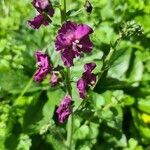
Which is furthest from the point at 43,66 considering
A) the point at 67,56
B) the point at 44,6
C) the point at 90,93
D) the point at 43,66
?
the point at 90,93

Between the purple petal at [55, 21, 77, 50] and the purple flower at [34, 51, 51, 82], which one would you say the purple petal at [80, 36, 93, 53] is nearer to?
the purple petal at [55, 21, 77, 50]

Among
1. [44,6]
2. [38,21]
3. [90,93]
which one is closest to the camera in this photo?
[44,6]

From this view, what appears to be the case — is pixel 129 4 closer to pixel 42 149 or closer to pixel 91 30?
pixel 42 149

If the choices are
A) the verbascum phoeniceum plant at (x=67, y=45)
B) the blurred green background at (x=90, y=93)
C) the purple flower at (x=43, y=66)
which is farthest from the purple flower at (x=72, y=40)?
the blurred green background at (x=90, y=93)

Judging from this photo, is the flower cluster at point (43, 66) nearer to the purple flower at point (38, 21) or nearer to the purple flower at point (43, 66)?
the purple flower at point (43, 66)

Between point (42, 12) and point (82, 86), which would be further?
point (82, 86)

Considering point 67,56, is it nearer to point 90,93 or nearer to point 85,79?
point 85,79
